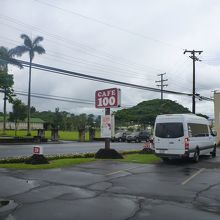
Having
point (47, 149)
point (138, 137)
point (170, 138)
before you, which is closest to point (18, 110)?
point (138, 137)

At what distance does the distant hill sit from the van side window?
7143 cm

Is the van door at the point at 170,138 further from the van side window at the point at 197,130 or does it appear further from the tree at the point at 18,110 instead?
the tree at the point at 18,110

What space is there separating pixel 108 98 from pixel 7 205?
13.9 m

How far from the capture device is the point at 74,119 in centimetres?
14325

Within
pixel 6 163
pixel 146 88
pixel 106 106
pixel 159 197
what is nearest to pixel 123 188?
pixel 159 197

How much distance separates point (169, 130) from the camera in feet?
68.0

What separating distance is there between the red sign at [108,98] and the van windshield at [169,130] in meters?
2.69

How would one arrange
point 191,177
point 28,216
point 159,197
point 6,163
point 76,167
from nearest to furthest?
1. point 28,216
2. point 159,197
3. point 191,177
4. point 76,167
5. point 6,163

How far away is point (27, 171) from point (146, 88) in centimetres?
1880

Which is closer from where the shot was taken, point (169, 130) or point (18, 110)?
point (169, 130)

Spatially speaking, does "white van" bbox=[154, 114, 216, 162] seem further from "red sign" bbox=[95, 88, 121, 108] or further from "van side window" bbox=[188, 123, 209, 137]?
"red sign" bbox=[95, 88, 121, 108]

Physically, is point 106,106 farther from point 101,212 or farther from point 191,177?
point 101,212

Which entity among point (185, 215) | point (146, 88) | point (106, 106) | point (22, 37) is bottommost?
point (185, 215)

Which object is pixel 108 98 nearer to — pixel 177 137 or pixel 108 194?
pixel 177 137
